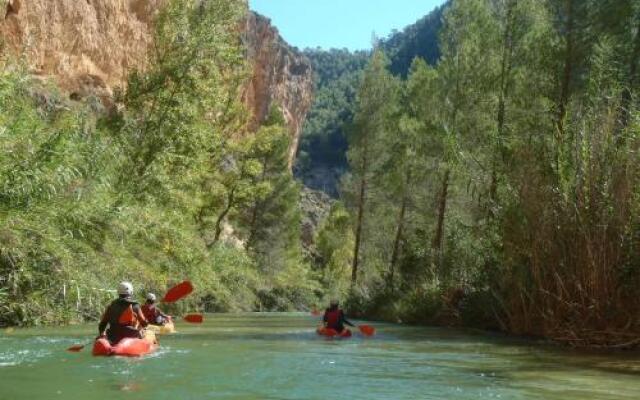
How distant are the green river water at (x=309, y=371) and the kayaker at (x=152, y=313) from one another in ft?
3.56

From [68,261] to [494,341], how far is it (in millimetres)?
7963

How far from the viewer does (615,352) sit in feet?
37.8

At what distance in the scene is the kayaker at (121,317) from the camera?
33.6 feet

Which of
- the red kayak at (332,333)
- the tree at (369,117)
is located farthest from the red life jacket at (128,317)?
the tree at (369,117)

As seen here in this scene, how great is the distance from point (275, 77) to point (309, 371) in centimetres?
4945

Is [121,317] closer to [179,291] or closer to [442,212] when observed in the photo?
[179,291]

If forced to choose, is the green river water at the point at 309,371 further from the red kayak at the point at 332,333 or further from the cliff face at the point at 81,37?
the cliff face at the point at 81,37

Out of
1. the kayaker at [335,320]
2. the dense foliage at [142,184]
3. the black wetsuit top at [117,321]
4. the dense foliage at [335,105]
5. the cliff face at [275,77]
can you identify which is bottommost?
the black wetsuit top at [117,321]

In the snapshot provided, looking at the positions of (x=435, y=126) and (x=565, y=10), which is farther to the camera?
(x=435, y=126)

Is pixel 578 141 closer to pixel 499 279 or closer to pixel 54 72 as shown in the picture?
pixel 499 279

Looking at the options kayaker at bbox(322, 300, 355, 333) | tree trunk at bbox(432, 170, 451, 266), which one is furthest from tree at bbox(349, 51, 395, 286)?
kayaker at bbox(322, 300, 355, 333)

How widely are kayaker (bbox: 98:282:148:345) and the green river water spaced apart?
50 cm

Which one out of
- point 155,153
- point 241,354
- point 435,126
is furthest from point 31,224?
point 435,126

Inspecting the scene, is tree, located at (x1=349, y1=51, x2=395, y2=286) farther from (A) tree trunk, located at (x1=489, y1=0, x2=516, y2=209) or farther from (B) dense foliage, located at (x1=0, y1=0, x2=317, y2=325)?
(A) tree trunk, located at (x1=489, y1=0, x2=516, y2=209)
